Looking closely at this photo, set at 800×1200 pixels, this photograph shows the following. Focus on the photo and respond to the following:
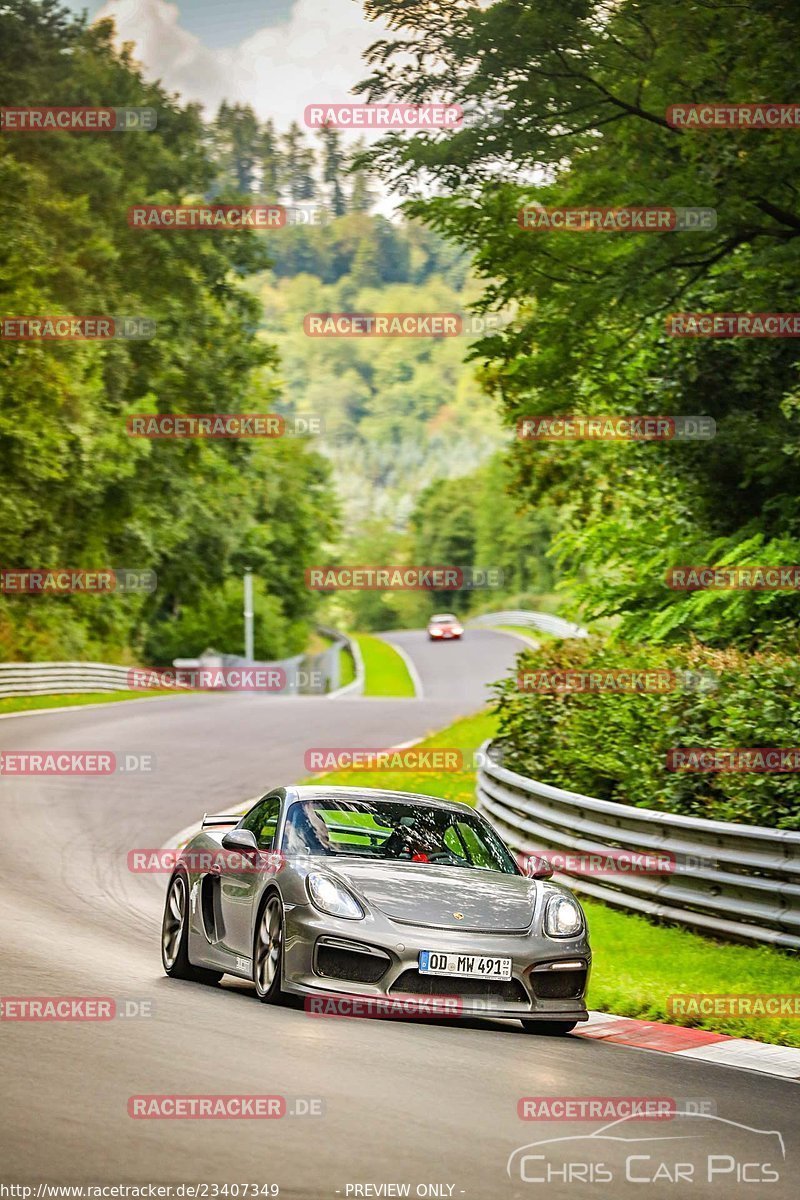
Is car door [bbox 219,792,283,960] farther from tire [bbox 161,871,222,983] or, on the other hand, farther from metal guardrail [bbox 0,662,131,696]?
metal guardrail [bbox 0,662,131,696]

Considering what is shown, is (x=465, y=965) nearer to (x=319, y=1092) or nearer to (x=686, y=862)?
(x=319, y=1092)

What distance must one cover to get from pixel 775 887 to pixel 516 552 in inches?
5579

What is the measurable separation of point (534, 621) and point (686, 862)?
7802 cm

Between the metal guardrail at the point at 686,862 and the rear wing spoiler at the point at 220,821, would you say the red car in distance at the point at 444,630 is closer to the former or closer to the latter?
the metal guardrail at the point at 686,862

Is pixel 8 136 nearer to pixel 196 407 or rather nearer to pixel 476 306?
pixel 196 407

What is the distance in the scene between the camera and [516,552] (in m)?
153

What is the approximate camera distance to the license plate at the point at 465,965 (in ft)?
30.4

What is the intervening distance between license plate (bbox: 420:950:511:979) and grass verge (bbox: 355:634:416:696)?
184 ft

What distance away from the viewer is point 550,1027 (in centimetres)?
986

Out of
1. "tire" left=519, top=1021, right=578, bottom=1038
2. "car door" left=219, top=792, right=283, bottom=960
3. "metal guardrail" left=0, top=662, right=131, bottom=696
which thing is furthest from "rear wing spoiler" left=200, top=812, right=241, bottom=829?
"metal guardrail" left=0, top=662, right=131, bottom=696

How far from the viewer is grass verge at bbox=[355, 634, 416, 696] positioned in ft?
221

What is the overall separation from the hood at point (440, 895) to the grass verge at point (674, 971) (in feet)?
4.19

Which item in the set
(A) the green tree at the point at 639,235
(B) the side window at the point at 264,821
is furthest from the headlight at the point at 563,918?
(A) the green tree at the point at 639,235

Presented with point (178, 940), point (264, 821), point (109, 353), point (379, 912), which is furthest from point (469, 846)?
point (109, 353)
